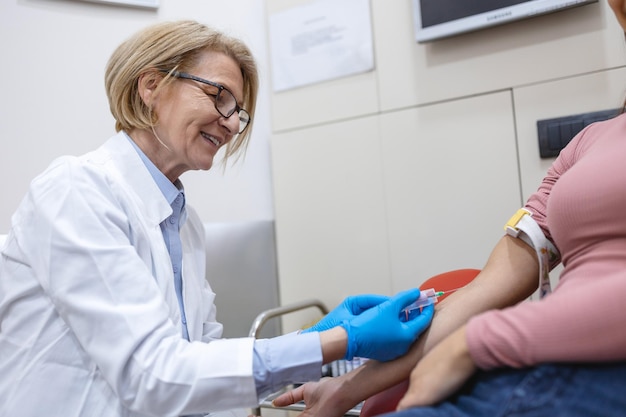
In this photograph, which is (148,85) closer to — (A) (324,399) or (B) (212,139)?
(B) (212,139)

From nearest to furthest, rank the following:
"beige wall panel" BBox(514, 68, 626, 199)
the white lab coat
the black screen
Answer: the white lab coat, "beige wall panel" BBox(514, 68, 626, 199), the black screen

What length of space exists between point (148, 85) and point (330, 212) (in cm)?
99

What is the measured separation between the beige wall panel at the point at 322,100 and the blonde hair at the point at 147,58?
2.62ft

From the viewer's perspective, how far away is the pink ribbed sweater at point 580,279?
0.75 meters

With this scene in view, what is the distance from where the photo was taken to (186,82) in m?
1.35

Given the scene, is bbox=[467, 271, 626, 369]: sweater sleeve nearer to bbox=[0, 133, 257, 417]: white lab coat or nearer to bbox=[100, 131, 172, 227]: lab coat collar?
bbox=[0, 133, 257, 417]: white lab coat

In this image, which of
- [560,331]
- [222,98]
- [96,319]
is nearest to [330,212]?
[222,98]

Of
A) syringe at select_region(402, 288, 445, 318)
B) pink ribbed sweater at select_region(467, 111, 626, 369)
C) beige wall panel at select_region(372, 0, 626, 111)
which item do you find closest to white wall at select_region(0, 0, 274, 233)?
beige wall panel at select_region(372, 0, 626, 111)

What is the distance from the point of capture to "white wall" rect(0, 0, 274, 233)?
6.05ft

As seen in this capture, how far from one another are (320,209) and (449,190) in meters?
0.51

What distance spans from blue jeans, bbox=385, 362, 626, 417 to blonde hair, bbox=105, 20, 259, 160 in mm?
925

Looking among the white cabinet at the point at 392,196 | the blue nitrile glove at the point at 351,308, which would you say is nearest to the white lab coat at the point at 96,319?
the blue nitrile glove at the point at 351,308

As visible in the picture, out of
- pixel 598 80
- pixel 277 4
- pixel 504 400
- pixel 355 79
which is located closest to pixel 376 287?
pixel 355 79

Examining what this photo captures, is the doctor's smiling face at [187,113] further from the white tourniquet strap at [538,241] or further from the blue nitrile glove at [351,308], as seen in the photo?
the white tourniquet strap at [538,241]
